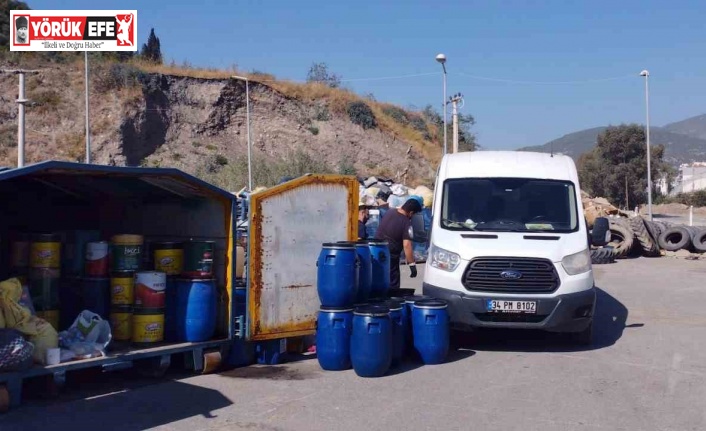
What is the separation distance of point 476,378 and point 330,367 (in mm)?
1667

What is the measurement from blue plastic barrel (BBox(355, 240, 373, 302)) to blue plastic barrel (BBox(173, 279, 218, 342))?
1.78 metres

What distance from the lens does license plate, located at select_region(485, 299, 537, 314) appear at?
983 cm

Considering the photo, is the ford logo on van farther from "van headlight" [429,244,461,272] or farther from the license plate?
"van headlight" [429,244,461,272]

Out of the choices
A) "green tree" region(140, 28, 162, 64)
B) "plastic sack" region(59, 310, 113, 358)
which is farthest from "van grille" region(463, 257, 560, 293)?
"green tree" region(140, 28, 162, 64)

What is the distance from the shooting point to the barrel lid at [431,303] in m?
9.52

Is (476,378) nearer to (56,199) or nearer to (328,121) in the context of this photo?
(56,199)

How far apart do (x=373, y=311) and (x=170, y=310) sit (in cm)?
239

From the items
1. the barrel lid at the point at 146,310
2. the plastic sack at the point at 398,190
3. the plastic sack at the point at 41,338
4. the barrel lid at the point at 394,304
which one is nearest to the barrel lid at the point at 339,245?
the barrel lid at the point at 394,304

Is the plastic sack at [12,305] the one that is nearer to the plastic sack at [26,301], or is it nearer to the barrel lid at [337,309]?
the plastic sack at [26,301]

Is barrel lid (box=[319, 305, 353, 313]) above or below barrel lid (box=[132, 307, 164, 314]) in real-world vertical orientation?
below

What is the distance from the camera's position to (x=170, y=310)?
9359mm

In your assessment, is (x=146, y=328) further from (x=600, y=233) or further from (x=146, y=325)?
(x=600, y=233)

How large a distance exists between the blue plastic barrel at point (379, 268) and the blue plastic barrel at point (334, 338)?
1.10 m

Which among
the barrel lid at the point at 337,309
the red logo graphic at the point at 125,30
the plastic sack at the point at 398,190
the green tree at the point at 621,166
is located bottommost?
the barrel lid at the point at 337,309
